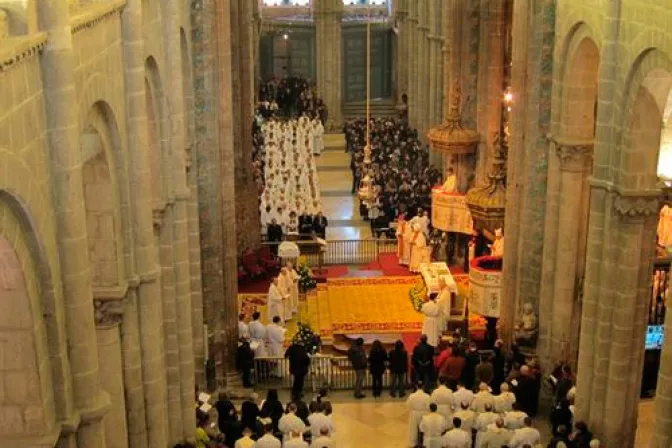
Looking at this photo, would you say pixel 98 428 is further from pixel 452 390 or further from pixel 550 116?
pixel 550 116

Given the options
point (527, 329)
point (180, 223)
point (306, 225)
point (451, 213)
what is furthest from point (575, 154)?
point (306, 225)

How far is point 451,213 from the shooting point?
1056 inches

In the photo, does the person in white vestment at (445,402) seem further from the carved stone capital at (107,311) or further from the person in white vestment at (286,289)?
the person in white vestment at (286,289)

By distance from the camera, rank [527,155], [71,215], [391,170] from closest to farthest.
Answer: [71,215], [527,155], [391,170]

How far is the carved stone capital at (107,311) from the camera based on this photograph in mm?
13445

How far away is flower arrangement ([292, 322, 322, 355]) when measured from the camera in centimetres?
2186

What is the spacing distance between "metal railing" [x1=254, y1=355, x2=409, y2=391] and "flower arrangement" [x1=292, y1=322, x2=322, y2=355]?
267 mm

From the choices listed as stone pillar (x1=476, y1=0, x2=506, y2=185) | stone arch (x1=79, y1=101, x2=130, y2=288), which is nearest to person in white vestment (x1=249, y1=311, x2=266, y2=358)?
stone pillar (x1=476, y1=0, x2=506, y2=185)

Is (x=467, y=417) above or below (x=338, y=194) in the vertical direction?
below

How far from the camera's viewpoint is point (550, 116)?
1958 centimetres

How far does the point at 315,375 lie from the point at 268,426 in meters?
5.05

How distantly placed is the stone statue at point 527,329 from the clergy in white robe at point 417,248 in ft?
22.2

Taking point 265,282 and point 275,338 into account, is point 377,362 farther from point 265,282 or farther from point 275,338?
point 265,282

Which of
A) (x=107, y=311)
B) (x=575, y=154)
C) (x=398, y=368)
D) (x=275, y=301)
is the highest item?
(x=575, y=154)
